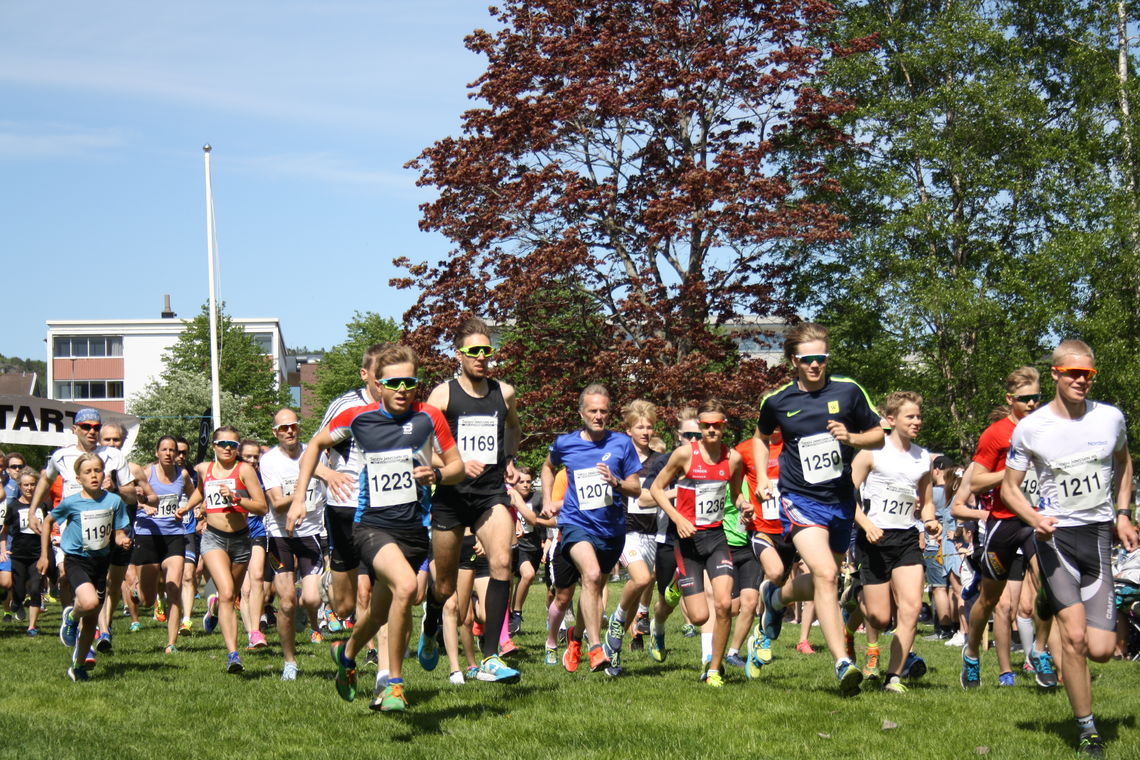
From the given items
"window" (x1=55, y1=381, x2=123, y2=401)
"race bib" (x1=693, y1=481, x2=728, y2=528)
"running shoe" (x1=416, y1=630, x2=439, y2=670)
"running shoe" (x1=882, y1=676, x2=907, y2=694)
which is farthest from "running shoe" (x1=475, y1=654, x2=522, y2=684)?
"window" (x1=55, y1=381, x2=123, y2=401)

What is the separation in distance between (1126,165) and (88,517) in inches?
1067

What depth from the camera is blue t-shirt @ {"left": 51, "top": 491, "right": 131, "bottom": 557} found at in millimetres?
10820

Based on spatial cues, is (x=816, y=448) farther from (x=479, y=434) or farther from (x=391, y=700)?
(x=391, y=700)

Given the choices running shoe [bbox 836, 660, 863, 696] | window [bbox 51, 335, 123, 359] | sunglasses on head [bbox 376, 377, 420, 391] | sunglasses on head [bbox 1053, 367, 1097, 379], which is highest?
window [bbox 51, 335, 123, 359]

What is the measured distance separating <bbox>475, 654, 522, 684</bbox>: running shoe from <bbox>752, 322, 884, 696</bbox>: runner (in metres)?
2.05

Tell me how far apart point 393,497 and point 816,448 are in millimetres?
2977

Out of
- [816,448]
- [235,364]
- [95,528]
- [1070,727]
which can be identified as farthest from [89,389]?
[1070,727]

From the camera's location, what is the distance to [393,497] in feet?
25.7

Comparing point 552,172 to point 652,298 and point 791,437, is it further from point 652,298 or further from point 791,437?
point 791,437

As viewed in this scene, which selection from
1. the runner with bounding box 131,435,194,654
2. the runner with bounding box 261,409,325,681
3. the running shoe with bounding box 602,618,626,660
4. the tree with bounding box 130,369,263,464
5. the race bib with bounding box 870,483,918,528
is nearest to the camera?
the race bib with bounding box 870,483,918,528

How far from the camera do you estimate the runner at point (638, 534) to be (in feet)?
35.1

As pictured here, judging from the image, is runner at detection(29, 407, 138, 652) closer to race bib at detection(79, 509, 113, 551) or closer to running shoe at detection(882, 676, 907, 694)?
race bib at detection(79, 509, 113, 551)

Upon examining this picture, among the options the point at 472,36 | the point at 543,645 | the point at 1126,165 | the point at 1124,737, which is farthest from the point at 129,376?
the point at 1124,737

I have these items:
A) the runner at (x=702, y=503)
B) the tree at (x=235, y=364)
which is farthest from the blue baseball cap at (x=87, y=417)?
the tree at (x=235, y=364)
